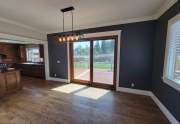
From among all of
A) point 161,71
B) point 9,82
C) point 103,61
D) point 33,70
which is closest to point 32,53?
point 33,70

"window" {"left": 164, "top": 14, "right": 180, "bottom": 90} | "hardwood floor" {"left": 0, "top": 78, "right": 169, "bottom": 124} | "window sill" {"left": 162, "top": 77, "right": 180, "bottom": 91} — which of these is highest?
"window" {"left": 164, "top": 14, "right": 180, "bottom": 90}

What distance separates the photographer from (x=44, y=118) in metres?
2.29

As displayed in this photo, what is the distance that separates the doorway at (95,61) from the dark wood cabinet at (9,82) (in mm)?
2157

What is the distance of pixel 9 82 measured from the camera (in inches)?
141

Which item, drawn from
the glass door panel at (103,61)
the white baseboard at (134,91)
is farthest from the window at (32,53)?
the white baseboard at (134,91)

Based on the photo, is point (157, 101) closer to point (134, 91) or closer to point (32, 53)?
point (134, 91)

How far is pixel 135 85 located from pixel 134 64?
746 millimetres

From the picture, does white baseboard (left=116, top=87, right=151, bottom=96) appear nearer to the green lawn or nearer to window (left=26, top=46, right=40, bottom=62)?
the green lawn

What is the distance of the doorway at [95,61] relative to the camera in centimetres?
402

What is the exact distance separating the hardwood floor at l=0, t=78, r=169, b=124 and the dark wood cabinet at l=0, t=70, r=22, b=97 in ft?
0.88

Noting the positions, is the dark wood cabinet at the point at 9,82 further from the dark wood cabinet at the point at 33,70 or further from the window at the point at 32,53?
the window at the point at 32,53

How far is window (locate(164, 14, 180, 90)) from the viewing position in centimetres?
211

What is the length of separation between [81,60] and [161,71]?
9.95 ft

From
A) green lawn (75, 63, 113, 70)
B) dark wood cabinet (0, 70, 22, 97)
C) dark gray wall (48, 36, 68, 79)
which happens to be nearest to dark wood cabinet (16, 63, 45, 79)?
dark gray wall (48, 36, 68, 79)
